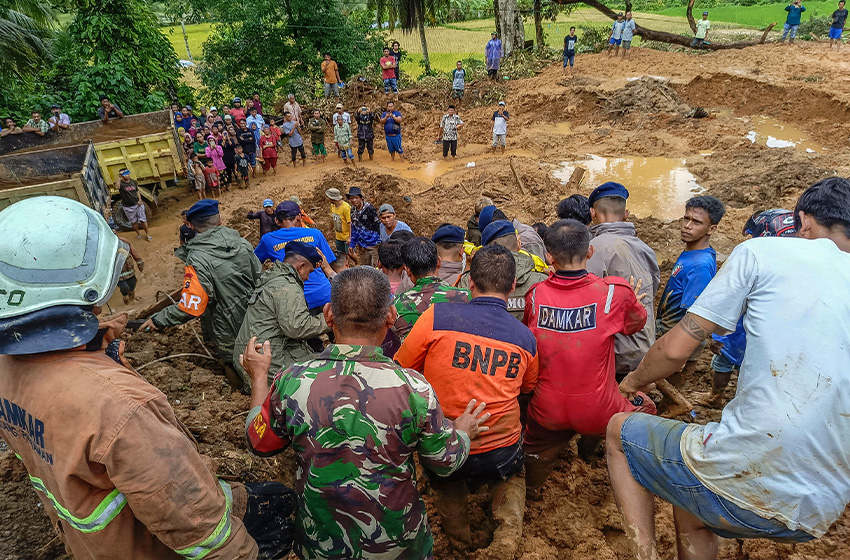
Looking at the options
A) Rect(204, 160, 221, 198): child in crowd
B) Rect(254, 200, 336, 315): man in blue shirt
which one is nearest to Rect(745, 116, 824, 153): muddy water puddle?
Rect(254, 200, 336, 315): man in blue shirt

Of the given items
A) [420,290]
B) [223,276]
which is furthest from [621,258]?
[223,276]

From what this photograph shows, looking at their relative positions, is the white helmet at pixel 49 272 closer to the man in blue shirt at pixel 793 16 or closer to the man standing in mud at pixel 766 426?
the man standing in mud at pixel 766 426

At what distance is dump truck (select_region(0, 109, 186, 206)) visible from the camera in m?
9.48

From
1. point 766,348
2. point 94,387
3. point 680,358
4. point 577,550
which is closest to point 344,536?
point 94,387

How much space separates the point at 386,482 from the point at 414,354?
2.58ft

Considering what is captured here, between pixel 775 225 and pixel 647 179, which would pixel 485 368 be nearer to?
pixel 775 225

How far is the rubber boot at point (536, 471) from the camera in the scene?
120 inches

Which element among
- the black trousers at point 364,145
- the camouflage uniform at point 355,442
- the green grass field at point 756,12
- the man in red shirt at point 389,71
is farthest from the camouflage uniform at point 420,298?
the green grass field at point 756,12

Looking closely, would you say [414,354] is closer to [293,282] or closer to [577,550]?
[577,550]

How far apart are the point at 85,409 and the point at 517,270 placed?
2.82 metres

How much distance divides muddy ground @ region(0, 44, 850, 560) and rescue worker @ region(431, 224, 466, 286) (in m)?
1.66

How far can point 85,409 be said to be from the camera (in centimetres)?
141

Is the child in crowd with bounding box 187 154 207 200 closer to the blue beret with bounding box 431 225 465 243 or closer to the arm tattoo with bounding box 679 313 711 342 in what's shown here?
the blue beret with bounding box 431 225 465 243

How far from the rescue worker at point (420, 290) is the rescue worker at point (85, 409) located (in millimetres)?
1794
